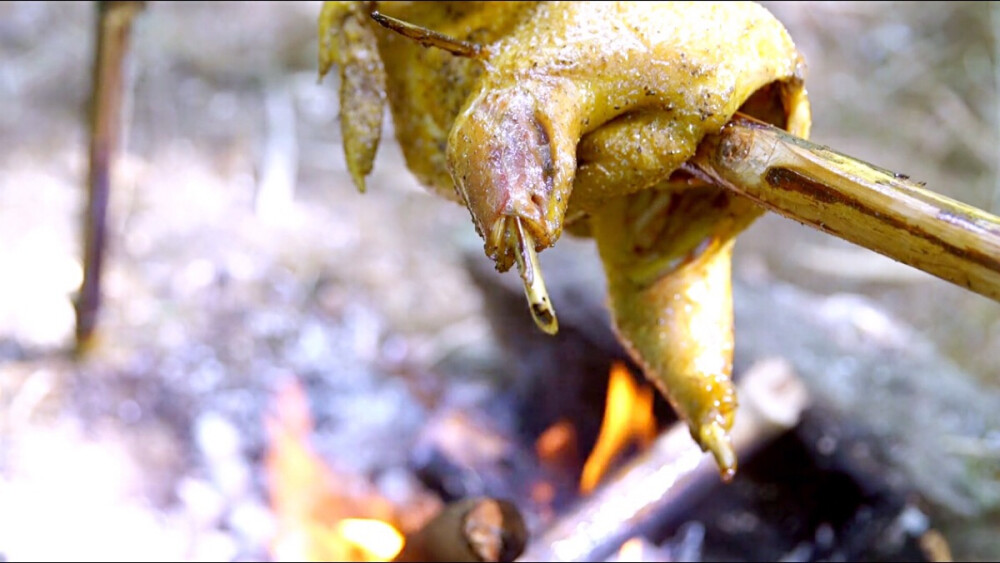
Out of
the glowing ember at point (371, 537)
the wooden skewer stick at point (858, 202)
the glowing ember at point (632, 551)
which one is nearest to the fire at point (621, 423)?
the glowing ember at point (632, 551)

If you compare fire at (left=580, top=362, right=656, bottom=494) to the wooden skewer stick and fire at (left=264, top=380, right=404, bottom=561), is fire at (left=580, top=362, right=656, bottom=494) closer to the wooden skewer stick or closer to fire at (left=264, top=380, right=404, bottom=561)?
fire at (left=264, top=380, right=404, bottom=561)

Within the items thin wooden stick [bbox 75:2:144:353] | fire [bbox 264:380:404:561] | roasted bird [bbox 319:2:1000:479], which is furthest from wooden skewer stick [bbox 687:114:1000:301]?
thin wooden stick [bbox 75:2:144:353]

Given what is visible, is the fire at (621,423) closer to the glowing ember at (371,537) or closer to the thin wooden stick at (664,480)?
the thin wooden stick at (664,480)

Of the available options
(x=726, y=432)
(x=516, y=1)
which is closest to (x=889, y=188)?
(x=726, y=432)

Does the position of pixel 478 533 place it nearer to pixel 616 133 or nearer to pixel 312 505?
pixel 312 505

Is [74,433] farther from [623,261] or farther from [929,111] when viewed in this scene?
[929,111]

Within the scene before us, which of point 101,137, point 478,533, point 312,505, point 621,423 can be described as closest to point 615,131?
point 478,533
